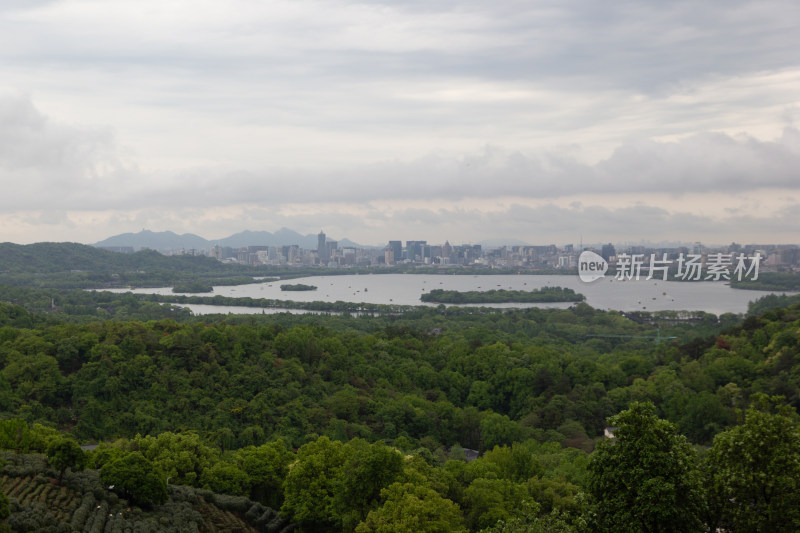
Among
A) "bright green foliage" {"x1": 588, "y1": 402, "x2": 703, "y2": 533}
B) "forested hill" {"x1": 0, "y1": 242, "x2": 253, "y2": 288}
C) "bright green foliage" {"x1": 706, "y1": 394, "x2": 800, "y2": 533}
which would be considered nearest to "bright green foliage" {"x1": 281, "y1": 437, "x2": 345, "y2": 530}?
"bright green foliage" {"x1": 588, "y1": 402, "x2": 703, "y2": 533}

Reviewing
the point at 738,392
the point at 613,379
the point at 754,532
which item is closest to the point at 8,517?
the point at 754,532

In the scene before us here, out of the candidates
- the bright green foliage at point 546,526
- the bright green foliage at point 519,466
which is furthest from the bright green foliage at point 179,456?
the bright green foliage at point 546,526

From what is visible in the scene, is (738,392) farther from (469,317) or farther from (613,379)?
(469,317)

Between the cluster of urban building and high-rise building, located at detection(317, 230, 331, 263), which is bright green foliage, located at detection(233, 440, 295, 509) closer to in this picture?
the cluster of urban building

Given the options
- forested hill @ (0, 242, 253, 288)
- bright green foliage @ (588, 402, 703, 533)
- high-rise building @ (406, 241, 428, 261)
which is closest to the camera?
bright green foliage @ (588, 402, 703, 533)

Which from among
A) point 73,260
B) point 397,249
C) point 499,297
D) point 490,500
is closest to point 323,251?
point 397,249

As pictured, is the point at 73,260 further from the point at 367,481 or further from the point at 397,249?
the point at 367,481

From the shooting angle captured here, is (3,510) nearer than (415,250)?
Yes
